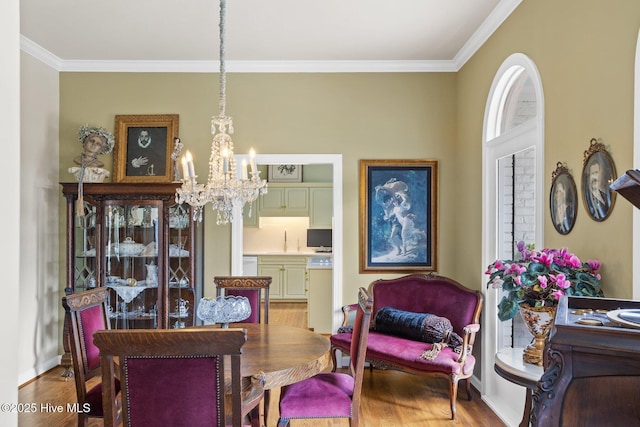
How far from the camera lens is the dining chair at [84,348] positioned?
7.57ft

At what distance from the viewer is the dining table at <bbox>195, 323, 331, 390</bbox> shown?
204cm

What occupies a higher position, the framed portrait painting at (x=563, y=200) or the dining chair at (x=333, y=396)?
the framed portrait painting at (x=563, y=200)

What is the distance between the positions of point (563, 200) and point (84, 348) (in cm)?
279

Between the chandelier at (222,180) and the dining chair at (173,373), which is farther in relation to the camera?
the chandelier at (222,180)

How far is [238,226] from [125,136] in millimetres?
1408

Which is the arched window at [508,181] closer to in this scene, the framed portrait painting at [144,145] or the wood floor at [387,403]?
the wood floor at [387,403]

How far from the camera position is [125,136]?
4227 millimetres

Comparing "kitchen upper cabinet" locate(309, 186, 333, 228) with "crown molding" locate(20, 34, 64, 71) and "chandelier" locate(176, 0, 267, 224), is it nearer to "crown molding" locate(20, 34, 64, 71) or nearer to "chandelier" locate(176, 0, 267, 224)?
"crown molding" locate(20, 34, 64, 71)

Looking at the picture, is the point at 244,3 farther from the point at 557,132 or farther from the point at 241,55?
the point at 557,132

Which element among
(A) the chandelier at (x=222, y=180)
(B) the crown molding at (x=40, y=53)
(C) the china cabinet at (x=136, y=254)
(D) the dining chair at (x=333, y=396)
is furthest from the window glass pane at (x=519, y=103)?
(B) the crown molding at (x=40, y=53)

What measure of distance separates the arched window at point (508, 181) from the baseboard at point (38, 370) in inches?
154

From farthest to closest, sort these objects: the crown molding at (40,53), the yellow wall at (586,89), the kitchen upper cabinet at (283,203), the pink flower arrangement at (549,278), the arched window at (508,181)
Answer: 1. the kitchen upper cabinet at (283,203)
2. the crown molding at (40,53)
3. the arched window at (508,181)
4. the pink flower arrangement at (549,278)
5. the yellow wall at (586,89)

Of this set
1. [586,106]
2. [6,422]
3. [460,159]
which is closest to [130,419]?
[6,422]

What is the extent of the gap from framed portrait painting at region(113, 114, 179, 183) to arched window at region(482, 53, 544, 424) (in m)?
2.91
